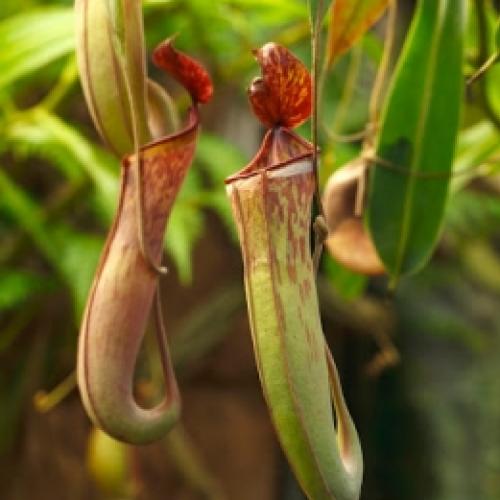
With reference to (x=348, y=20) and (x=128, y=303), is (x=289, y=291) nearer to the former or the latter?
(x=128, y=303)

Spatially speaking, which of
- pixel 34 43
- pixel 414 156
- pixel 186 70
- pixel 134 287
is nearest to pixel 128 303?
pixel 134 287

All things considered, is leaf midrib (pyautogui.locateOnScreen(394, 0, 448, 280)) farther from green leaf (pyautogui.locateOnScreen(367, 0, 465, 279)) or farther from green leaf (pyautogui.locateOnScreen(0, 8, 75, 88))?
green leaf (pyautogui.locateOnScreen(0, 8, 75, 88))

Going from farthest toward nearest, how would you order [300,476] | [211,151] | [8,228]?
[8,228] < [211,151] < [300,476]

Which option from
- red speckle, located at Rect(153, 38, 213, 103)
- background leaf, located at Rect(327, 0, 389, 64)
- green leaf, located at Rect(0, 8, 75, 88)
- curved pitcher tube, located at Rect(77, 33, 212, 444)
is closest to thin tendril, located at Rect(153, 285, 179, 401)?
curved pitcher tube, located at Rect(77, 33, 212, 444)

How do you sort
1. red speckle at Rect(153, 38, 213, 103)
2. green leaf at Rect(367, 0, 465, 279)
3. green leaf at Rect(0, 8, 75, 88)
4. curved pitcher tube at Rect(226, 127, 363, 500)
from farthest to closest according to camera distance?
green leaf at Rect(0, 8, 75, 88) < green leaf at Rect(367, 0, 465, 279) < red speckle at Rect(153, 38, 213, 103) < curved pitcher tube at Rect(226, 127, 363, 500)

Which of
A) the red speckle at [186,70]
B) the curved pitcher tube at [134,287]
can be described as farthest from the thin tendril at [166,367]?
the red speckle at [186,70]

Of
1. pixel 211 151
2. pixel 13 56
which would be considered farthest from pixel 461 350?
pixel 13 56

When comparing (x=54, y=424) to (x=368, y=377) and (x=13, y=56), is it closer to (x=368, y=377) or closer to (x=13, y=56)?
(x=368, y=377)
